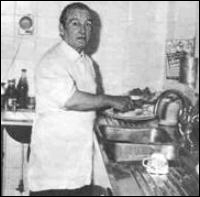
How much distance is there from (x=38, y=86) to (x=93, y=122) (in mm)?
343

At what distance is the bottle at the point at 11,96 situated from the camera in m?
2.73

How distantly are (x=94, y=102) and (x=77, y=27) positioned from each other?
0.39 m

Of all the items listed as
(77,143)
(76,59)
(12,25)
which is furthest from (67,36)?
(12,25)

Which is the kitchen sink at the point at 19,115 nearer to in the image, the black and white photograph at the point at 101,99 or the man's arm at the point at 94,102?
the black and white photograph at the point at 101,99

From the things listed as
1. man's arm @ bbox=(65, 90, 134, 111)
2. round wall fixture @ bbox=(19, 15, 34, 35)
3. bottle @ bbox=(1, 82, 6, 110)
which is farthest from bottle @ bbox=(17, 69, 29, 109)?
man's arm @ bbox=(65, 90, 134, 111)

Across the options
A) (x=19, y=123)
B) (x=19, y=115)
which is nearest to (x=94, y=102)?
(x=19, y=123)

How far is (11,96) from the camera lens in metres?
2.81

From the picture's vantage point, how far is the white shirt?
187 cm

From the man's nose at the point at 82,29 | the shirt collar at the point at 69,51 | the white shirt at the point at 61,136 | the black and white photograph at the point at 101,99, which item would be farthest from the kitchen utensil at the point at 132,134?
the man's nose at the point at 82,29

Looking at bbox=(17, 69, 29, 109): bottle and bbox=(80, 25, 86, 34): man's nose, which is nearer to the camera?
bbox=(80, 25, 86, 34): man's nose

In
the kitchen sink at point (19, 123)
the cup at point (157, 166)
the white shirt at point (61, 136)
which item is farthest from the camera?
the kitchen sink at point (19, 123)

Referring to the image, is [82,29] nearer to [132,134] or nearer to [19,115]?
[132,134]

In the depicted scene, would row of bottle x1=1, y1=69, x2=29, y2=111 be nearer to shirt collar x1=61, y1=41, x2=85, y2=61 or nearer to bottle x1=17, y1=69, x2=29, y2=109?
bottle x1=17, y1=69, x2=29, y2=109

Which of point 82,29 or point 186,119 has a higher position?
point 82,29
